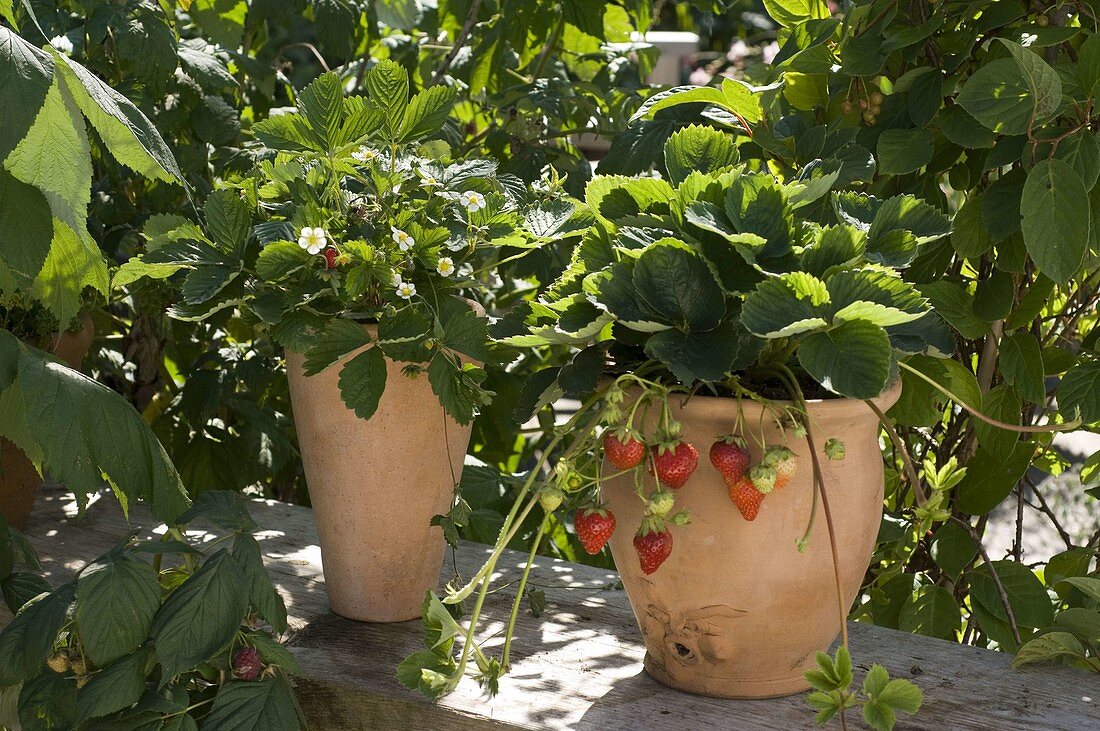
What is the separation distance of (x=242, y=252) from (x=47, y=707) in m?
0.44

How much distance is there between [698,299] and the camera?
0.90 metres

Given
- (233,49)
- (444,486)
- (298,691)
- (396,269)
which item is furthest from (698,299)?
(233,49)

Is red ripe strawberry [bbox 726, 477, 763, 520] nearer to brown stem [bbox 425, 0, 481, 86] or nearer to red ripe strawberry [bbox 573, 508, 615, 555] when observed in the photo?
red ripe strawberry [bbox 573, 508, 615, 555]

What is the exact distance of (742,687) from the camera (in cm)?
103

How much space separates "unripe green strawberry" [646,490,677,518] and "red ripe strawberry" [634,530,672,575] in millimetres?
29

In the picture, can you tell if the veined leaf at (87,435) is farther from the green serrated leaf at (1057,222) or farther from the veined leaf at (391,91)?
the green serrated leaf at (1057,222)

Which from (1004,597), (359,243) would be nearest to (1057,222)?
(1004,597)

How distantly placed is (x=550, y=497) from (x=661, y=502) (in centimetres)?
9

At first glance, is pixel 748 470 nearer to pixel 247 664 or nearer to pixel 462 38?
pixel 247 664

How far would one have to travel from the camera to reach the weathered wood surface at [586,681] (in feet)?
3.34

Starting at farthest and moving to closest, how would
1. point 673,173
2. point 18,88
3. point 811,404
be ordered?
1. point 673,173
2. point 811,404
3. point 18,88

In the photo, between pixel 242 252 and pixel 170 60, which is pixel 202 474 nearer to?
pixel 170 60

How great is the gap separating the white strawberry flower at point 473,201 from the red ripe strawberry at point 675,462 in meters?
0.31

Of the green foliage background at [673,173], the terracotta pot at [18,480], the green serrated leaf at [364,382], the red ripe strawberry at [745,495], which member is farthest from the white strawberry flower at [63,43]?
the red ripe strawberry at [745,495]
